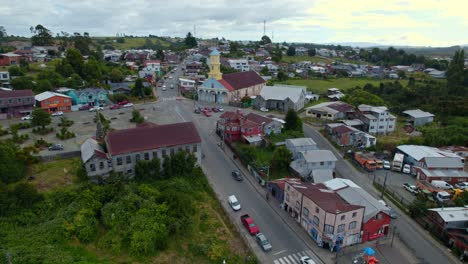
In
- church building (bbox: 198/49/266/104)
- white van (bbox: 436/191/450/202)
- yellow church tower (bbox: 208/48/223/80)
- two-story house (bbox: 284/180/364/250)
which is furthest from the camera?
yellow church tower (bbox: 208/48/223/80)

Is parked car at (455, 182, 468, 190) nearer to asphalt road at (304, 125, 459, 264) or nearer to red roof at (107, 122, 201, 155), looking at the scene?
asphalt road at (304, 125, 459, 264)

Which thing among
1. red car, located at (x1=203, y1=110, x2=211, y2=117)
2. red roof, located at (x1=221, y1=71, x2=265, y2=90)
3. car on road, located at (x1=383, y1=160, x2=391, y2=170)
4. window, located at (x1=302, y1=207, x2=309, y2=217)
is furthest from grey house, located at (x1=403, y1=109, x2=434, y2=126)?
window, located at (x1=302, y1=207, x2=309, y2=217)

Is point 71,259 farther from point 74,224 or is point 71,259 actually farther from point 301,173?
point 301,173

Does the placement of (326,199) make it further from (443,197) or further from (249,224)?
(443,197)

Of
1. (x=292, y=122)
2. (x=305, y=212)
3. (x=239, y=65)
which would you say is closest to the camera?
(x=305, y=212)

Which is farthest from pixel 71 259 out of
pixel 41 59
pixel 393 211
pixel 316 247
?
pixel 41 59

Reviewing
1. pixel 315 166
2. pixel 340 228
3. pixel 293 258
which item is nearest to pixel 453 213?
pixel 340 228
